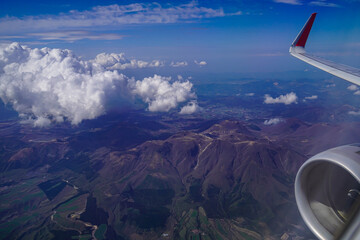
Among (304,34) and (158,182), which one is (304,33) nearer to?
(304,34)

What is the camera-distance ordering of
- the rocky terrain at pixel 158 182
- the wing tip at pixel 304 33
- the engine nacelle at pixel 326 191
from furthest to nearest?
1. the rocky terrain at pixel 158 182
2. the wing tip at pixel 304 33
3. the engine nacelle at pixel 326 191

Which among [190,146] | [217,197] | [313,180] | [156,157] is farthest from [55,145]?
[313,180]

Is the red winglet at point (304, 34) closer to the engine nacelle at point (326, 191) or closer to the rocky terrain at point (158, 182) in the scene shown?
the engine nacelle at point (326, 191)

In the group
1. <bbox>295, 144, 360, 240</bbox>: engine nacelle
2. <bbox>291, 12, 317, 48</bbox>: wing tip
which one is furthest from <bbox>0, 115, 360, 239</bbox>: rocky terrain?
<bbox>295, 144, 360, 240</bbox>: engine nacelle

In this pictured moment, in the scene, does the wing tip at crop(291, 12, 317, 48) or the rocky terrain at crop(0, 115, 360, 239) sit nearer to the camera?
the wing tip at crop(291, 12, 317, 48)

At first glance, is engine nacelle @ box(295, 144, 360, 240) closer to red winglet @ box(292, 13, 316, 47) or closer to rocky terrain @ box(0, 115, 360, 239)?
red winglet @ box(292, 13, 316, 47)

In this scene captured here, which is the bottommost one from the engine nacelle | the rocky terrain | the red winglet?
the rocky terrain

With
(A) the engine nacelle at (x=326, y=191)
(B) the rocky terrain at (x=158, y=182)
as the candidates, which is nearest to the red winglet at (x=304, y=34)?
(A) the engine nacelle at (x=326, y=191)
